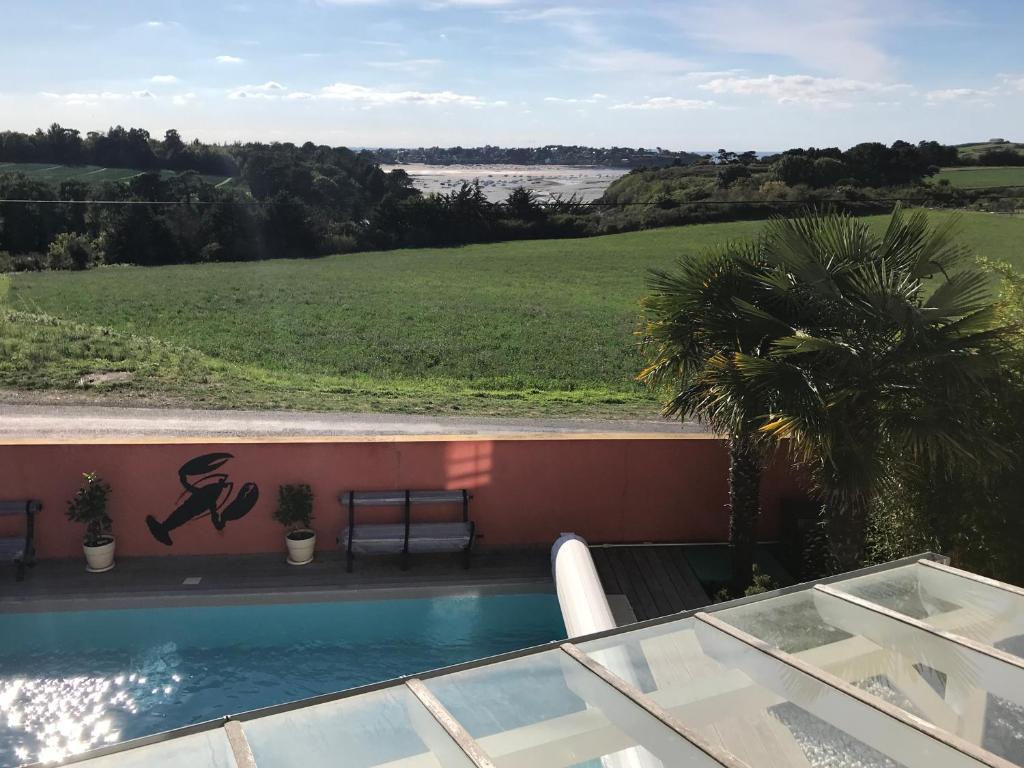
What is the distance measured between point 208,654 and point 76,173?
46.4m

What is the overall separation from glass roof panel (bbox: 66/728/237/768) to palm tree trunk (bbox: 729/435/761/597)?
6.86m

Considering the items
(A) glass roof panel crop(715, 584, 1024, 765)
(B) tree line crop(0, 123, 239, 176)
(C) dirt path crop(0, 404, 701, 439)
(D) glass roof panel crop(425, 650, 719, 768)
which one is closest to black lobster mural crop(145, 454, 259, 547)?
(C) dirt path crop(0, 404, 701, 439)

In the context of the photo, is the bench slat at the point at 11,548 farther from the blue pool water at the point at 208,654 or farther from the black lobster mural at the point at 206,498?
the black lobster mural at the point at 206,498

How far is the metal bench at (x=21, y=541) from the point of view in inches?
383

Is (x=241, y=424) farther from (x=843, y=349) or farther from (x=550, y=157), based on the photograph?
(x=550, y=157)

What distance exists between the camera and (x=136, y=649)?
8.82 meters

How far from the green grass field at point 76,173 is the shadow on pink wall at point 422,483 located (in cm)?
3938

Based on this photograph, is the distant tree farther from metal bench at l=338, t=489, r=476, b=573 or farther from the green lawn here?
metal bench at l=338, t=489, r=476, b=573

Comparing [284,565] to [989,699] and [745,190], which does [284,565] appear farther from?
[745,190]

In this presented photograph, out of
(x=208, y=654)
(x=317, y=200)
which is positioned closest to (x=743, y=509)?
(x=208, y=654)

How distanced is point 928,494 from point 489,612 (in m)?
4.91

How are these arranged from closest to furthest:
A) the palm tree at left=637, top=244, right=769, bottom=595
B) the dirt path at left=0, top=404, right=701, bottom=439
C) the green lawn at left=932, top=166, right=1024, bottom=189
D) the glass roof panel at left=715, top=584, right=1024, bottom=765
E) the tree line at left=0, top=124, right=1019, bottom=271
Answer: the glass roof panel at left=715, top=584, right=1024, bottom=765, the palm tree at left=637, top=244, right=769, bottom=595, the dirt path at left=0, top=404, right=701, bottom=439, the green lawn at left=932, top=166, right=1024, bottom=189, the tree line at left=0, top=124, right=1019, bottom=271

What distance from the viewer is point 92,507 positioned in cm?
989

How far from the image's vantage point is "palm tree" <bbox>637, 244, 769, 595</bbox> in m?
7.93
